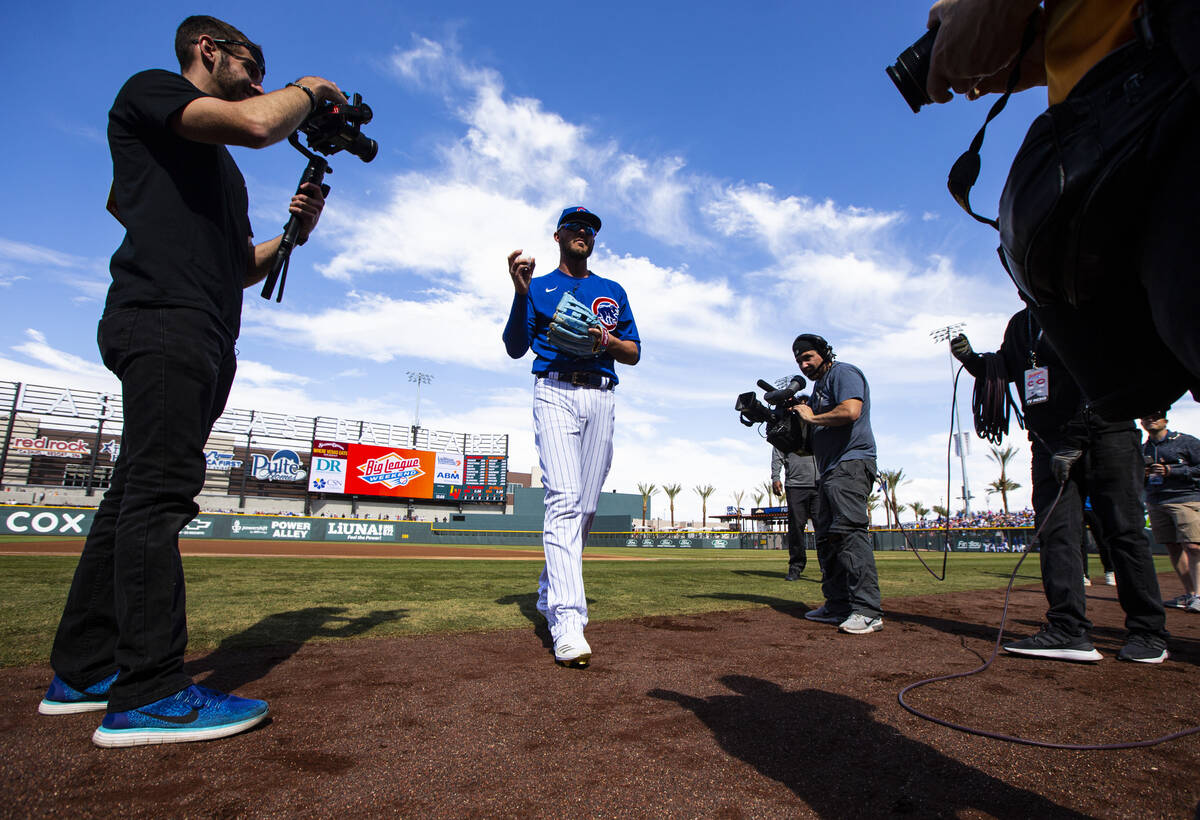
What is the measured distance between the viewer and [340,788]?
1.27 meters

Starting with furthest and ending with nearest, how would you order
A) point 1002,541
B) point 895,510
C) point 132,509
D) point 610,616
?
point 1002,541 → point 895,510 → point 610,616 → point 132,509

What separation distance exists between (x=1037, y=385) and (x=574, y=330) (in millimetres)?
2609

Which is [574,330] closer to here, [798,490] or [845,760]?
[845,760]

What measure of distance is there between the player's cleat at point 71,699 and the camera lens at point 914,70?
104 inches

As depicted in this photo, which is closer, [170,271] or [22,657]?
[170,271]

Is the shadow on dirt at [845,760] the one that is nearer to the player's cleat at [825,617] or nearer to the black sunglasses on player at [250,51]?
the player's cleat at [825,617]

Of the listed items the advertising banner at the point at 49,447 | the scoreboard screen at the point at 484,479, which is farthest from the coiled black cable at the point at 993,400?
the advertising banner at the point at 49,447

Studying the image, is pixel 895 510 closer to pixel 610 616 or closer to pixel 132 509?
pixel 610 616

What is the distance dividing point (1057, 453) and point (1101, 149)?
116 inches

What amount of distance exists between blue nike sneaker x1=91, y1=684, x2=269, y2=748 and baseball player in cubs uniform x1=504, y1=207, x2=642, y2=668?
4.31ft

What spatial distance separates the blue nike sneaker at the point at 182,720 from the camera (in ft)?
4.86

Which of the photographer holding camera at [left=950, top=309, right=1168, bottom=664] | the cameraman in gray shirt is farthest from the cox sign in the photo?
the photographer holding camera at [left=950, top=309, right=1168, bottom=664]

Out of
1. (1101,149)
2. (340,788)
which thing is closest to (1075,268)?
(1101,149)

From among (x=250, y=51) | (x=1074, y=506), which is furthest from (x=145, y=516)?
(x=1074, y=506)
